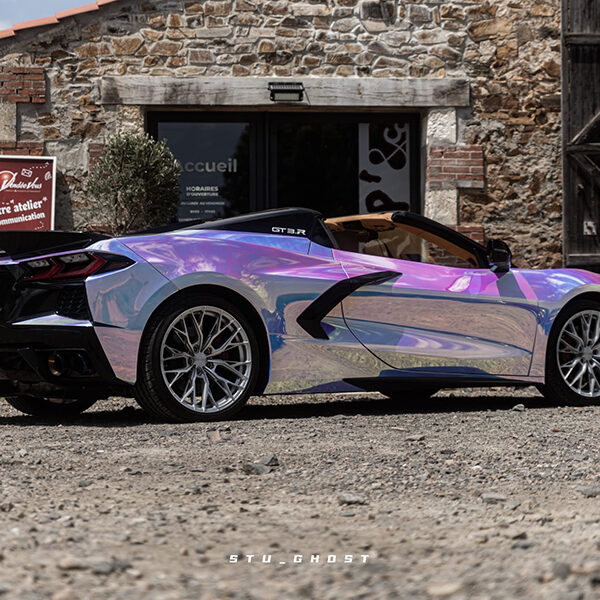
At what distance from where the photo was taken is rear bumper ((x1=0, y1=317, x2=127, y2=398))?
523 centimetres

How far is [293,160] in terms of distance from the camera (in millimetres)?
12297

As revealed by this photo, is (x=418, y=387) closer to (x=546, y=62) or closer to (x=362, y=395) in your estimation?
(x=362, y=395)

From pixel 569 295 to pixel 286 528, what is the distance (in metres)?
4.23

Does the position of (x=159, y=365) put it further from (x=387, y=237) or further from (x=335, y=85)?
(x=335, y=85)

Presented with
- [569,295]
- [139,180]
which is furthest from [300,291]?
[139,180]

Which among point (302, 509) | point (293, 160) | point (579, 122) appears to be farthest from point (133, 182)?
point (302, 509)

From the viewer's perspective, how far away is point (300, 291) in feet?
18.9

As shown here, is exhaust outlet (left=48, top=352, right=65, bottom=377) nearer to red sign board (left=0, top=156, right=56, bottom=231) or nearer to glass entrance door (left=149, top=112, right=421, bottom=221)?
red sign board (left=0, top=156, right=56, bottom=231)

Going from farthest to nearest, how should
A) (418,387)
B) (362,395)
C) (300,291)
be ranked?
1. (362,395)
2. (418,387)
3. (300,291)

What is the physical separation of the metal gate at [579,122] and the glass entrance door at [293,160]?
71.2 inches

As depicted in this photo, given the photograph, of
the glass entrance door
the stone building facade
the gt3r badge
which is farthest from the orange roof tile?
the gt3r badge

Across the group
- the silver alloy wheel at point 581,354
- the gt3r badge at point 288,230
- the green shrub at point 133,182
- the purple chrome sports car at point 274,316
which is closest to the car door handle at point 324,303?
the purple chrome sports car at point 274,316

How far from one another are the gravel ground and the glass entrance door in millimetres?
6857

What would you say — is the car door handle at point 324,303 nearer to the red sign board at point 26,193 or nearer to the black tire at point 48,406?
the black tire at point 48,406
